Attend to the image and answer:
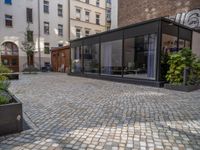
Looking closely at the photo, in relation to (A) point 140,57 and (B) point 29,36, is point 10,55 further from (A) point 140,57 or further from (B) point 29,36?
(A) point 140,57

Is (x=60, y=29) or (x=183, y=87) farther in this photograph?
(x=60, y=29)

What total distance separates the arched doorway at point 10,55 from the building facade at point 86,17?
A: 7.77 meters

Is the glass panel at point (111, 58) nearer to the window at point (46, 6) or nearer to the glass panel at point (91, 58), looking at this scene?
the glass panel at point (91, 58)

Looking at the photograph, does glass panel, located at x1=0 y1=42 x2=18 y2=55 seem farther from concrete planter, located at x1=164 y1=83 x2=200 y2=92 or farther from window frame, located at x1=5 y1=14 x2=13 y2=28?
concrete planter, located at x1=164 y1=83 x2=200 y2=92

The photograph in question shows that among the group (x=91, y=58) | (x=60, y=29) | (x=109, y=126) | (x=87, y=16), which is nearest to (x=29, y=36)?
(x=60, y=29)

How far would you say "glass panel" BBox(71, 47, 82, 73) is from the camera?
14555mm

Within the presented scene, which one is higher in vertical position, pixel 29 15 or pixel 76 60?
pixel 29 15

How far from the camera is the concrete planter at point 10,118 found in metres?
3.01

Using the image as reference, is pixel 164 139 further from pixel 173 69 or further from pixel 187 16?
pixel 187 16

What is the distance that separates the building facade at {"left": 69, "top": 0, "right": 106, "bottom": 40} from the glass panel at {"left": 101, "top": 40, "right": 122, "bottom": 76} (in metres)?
15.4

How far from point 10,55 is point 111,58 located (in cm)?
1456

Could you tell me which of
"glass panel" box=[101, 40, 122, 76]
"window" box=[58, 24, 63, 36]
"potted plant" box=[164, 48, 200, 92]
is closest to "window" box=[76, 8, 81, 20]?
"window" box=[58, 24, 63, 36]

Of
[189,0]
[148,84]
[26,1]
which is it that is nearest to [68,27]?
[26,1]

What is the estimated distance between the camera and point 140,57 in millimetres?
9930
